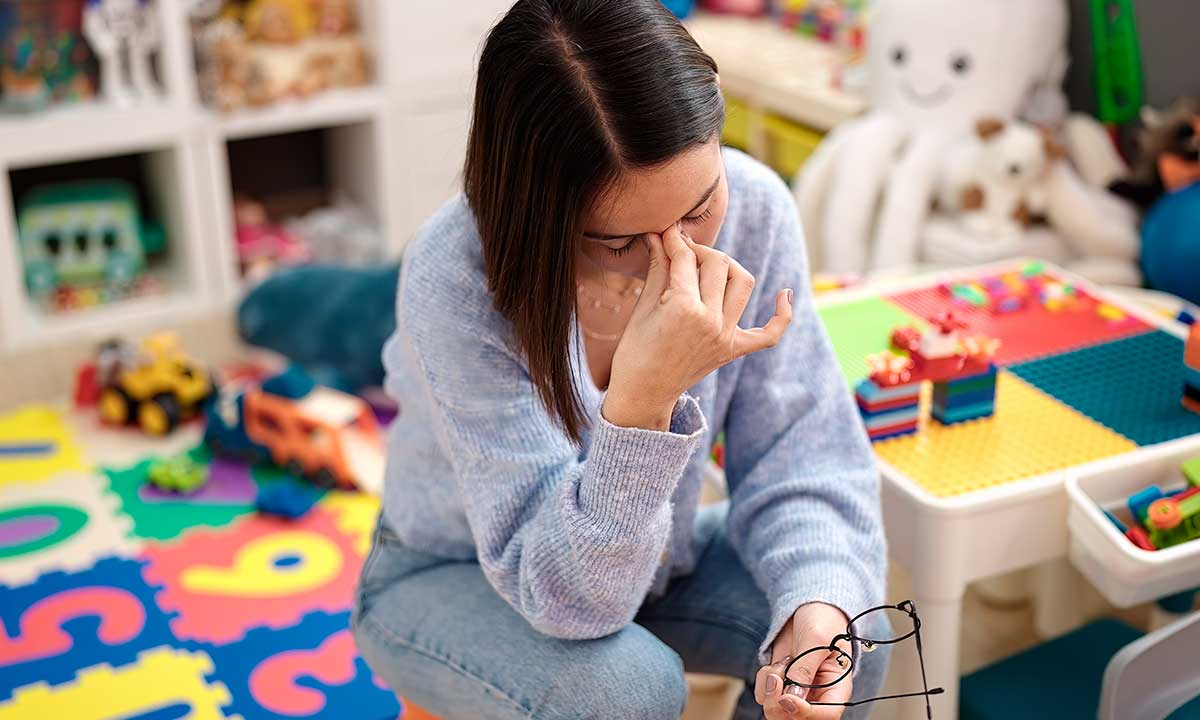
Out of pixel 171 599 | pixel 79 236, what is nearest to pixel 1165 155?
pixel 171 599

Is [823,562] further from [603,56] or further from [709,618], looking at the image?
[603,56]

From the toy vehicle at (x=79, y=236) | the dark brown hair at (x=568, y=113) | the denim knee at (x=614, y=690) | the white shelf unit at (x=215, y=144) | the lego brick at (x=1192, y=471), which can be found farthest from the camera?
the toy vehicle at (x=79, y=236)

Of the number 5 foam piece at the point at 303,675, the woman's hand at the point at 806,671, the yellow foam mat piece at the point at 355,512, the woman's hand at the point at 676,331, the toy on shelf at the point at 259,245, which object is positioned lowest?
the yellow foam mat piece at the point at 355,512

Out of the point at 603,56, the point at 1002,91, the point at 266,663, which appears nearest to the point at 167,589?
the point at 266,663

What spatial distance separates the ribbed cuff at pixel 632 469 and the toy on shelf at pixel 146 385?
4.26 ft

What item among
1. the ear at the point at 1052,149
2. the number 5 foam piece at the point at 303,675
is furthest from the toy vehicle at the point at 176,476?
the ear at the point at 1052,149

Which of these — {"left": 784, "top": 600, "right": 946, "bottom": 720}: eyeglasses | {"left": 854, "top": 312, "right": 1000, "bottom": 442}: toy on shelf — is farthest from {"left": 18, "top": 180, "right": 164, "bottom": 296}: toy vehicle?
{"left": 784, "top": 600, "right": 946, "bottom": 720}: eyeglasses

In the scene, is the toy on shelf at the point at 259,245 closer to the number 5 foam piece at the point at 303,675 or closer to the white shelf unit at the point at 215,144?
the white shelf unit at the point at 215,144

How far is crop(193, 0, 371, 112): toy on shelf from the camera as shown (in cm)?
220

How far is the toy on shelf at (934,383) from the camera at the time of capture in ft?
3.95

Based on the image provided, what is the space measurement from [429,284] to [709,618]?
Result: 1.23ft

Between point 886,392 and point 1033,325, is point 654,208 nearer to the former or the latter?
point 886,392

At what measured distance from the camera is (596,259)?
3.08 feet

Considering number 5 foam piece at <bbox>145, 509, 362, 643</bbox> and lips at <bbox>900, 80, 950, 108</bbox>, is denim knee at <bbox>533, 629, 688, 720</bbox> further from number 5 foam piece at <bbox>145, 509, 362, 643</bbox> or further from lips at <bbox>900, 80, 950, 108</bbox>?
lips at <bbox>900, 80, 950, 108</bbox>
